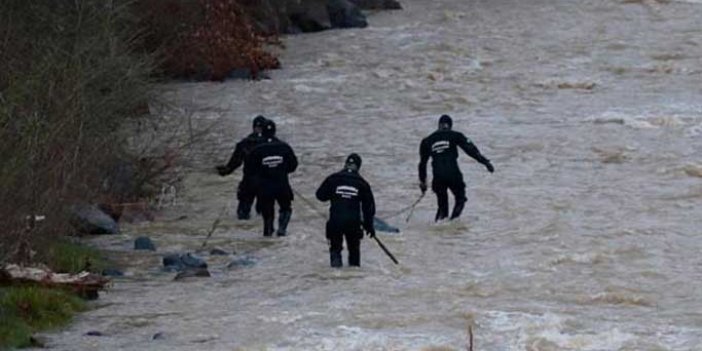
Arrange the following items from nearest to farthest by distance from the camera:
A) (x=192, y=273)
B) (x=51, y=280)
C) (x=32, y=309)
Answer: (x=32, y=309) < (x=51, y=280) < (x=192, y=273)

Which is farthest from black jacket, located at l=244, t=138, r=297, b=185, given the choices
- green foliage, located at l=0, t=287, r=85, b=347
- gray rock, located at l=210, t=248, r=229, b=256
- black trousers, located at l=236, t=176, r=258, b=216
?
green foliage, located at l=0, t=287, r=85, b=347

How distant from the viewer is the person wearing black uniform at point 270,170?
20.1 metres

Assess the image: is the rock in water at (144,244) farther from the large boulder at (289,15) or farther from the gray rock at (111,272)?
the large boulder at (289,15)

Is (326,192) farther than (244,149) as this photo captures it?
No

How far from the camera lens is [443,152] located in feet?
69.9

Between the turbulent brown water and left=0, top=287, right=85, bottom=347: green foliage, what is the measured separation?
0.73 ft

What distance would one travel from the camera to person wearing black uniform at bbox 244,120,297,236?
20141mm

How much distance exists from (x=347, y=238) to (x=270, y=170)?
8.03 ft

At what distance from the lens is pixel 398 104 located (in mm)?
33250

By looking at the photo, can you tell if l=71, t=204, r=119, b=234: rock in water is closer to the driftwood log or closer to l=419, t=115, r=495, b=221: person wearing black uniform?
the driftwood log

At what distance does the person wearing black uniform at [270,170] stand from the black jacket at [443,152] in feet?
6.10

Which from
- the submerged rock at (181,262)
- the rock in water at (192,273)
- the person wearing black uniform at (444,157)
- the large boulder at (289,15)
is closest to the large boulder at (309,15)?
the large boulder at (289,15)

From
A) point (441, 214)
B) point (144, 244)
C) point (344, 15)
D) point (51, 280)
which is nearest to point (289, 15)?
point (344, 15)

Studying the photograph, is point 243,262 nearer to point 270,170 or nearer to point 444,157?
point 270,170
